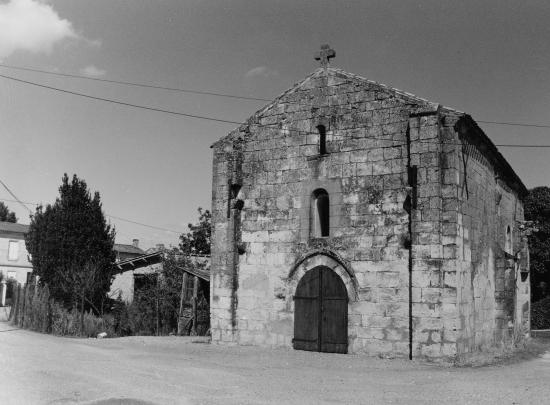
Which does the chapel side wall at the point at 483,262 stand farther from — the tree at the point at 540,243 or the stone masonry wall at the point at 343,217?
the tree at the point at 540,243

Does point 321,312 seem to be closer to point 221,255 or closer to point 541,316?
point 221,255

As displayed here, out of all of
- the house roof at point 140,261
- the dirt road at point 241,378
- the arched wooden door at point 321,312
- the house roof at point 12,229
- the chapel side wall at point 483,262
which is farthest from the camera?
the house roof at point 12,229

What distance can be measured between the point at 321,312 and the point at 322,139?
467 centimetres

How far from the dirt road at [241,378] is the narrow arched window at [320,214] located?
128 inches

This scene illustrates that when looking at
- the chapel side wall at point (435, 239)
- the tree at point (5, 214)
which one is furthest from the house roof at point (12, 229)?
the chapel side wall at point (435, 239)

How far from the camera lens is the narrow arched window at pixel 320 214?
49.2 feet

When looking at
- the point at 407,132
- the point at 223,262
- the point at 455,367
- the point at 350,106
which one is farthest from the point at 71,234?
the point at 455,367

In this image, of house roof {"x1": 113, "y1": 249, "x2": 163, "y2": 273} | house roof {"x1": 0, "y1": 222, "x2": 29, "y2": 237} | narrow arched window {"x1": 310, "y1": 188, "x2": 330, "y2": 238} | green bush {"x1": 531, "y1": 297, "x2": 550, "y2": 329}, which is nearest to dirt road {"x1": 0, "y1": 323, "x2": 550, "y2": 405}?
narrow arched window {"x1": 310, "y1": 188, "x2": 330, "y2": 238}

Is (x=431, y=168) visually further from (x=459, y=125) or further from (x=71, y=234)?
(x=71, y=234)

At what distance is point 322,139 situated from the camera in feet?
49.8

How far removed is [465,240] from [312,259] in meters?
3.91

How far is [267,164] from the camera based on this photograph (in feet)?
52.1

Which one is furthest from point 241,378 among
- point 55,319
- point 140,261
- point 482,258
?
point 140,261

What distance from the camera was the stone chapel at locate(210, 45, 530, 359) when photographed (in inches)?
516
